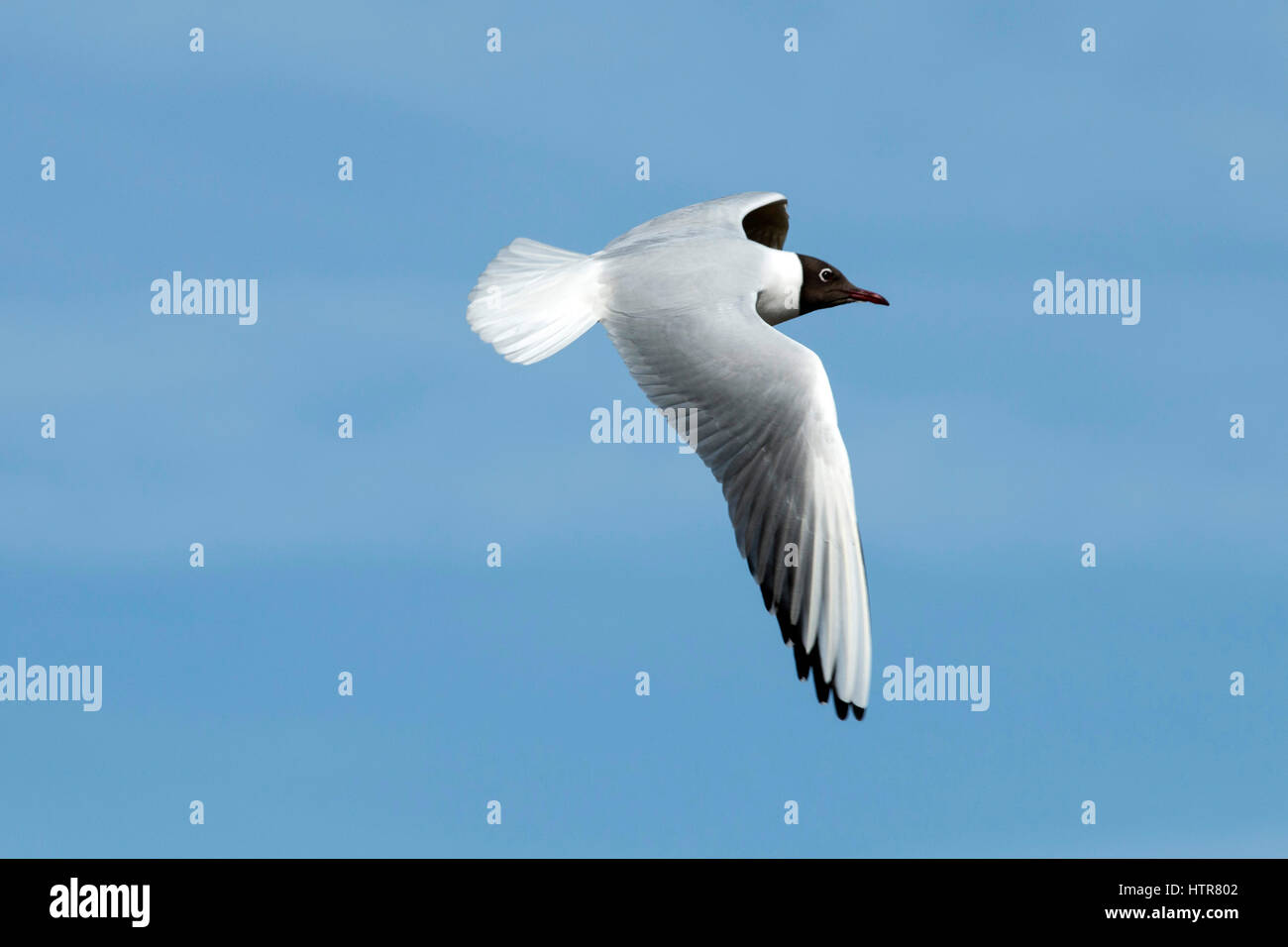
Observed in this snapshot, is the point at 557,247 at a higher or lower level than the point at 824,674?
higher

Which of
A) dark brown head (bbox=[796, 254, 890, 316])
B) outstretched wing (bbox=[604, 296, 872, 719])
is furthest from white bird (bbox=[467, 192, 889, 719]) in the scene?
dark brown head (bbox=[796, 254, 890, 316])

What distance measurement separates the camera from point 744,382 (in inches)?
226

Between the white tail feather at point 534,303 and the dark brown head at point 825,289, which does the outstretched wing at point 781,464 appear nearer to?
the white tail feather at point 534,303

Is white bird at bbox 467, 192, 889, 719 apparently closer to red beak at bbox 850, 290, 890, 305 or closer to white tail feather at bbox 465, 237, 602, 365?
white tail feather at bbox 465, 237, 602, 365

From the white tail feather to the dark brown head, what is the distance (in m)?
0.92

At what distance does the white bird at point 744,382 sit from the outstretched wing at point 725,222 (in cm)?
4

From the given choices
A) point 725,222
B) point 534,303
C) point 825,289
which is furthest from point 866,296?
point 534,303

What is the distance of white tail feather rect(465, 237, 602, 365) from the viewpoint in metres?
6.19

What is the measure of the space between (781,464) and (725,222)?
169 cm

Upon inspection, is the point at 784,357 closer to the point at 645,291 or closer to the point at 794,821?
the point at 645,291

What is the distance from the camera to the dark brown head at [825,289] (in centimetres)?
692

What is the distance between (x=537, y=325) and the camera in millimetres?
6234
